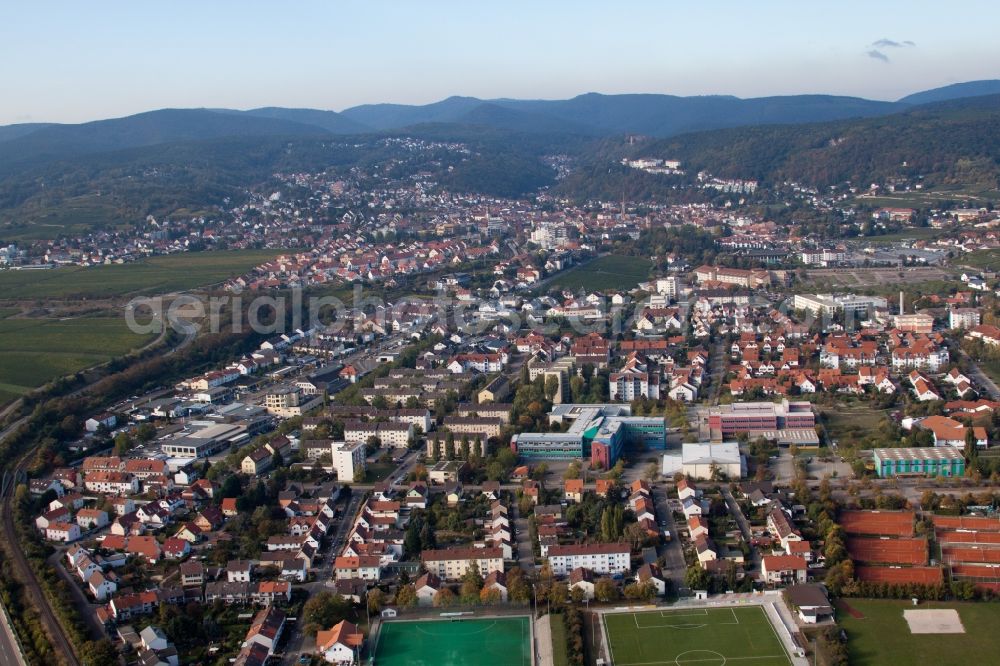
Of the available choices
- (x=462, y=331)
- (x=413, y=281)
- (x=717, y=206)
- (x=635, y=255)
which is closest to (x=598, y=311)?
(x=462, y=331)

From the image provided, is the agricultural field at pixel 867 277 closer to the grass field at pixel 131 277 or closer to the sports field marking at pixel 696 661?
the grass field at pixel 131 277

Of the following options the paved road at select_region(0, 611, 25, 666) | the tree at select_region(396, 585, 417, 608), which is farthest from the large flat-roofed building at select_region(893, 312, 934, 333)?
the paved road at select_region(0, 611, 25, 666)

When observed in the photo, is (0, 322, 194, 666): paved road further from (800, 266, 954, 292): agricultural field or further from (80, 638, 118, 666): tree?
(800, 266, 954, 292): agricultural field

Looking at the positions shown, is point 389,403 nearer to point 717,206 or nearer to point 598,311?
point 598,311

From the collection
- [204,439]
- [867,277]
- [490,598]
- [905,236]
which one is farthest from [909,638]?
[905,236]

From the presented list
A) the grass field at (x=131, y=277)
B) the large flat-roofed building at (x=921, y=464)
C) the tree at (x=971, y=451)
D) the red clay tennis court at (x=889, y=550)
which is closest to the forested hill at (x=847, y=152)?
the grass field at (x=131, y=277)
